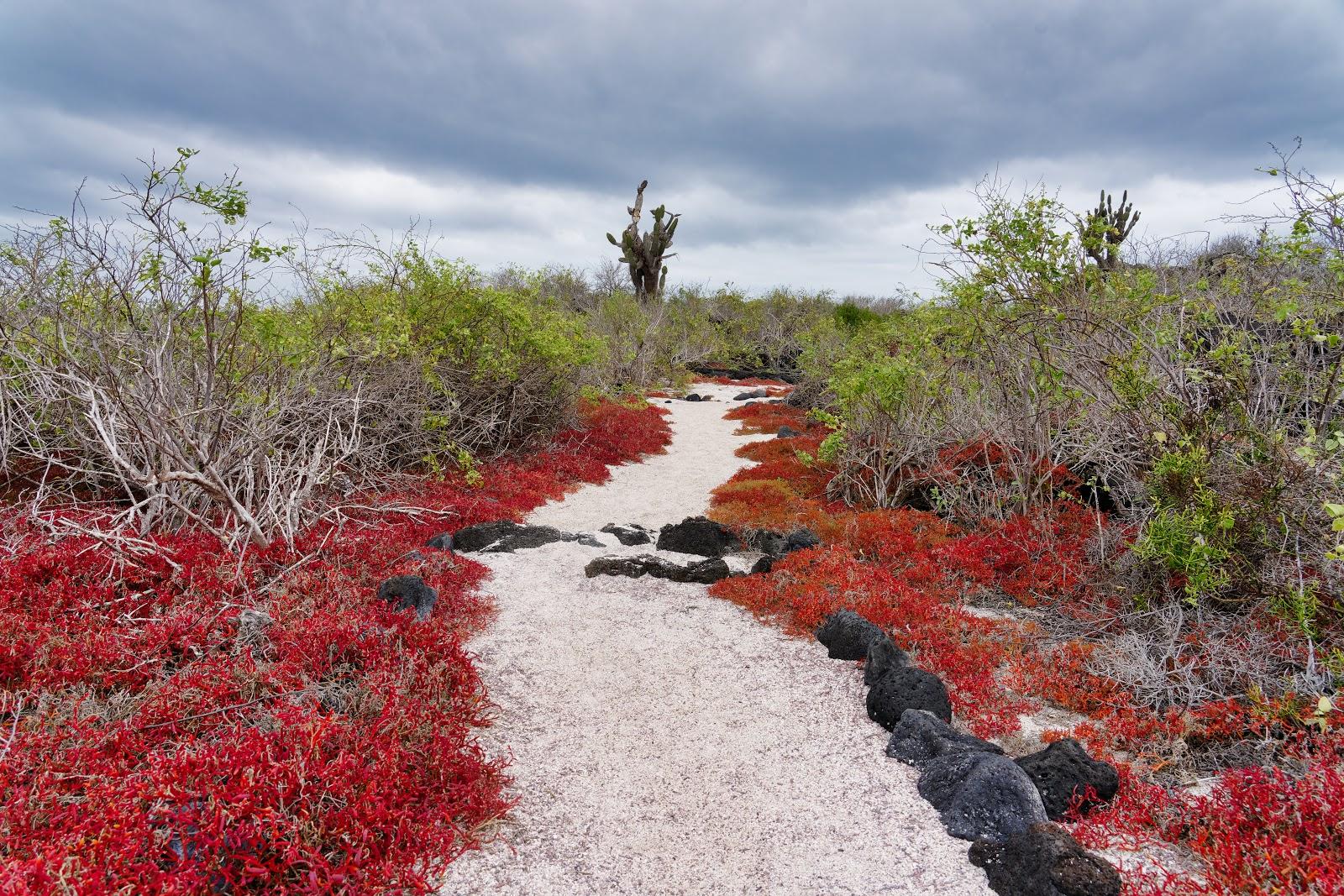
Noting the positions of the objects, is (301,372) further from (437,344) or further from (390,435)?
(437,344)

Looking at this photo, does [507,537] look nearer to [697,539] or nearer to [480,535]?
[480,535]

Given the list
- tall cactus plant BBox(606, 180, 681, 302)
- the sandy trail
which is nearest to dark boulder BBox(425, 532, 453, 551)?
the sandy trail

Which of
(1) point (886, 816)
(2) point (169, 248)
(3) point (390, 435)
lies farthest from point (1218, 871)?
(3) point (390, 435)

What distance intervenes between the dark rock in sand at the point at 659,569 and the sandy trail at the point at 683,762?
0.31 meters

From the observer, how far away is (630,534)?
344 inches

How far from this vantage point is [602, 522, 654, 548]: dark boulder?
867 cm

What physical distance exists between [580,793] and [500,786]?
0.42m

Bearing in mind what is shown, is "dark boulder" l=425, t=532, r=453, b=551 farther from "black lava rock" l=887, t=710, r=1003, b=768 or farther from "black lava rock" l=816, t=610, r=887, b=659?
"black lava rock" l=887, t=710, r=1003, b=768

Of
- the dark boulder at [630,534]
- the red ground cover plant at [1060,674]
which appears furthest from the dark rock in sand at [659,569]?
the dark boulder at [630,534]

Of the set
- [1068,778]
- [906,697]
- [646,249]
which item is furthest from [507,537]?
[646,249]

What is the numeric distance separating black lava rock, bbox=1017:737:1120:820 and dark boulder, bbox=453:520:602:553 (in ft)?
17.8

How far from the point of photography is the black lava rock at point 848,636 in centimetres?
534

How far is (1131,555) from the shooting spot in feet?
19.2

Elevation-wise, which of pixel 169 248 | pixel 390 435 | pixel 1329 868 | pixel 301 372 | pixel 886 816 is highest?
pixel 169 248
